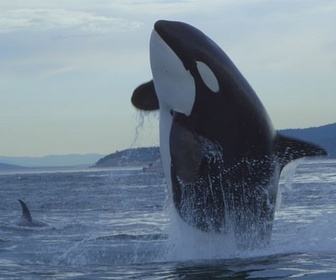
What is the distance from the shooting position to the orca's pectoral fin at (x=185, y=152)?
1219 cm

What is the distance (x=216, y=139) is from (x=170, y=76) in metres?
1.18

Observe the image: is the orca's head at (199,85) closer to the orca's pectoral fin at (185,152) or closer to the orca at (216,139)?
the orca at (216,139)

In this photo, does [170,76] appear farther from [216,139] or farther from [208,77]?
[216,139]

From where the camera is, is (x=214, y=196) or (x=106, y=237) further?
(x=106, y=237)

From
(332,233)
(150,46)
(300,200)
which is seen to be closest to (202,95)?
(150,46)

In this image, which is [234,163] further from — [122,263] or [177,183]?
[122,263]

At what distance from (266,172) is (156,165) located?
2.06m

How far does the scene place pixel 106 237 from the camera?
718 inches

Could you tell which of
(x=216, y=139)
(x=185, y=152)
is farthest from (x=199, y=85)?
(x=185, y=152)

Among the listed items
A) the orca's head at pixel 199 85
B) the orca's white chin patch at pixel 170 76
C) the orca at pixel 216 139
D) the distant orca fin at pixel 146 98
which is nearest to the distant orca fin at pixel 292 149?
the orca at pixel 216 139

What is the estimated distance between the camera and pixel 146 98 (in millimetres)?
13766

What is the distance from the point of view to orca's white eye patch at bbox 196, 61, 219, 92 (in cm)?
1295

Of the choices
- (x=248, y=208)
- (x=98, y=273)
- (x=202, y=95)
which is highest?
(x=202, y=95)

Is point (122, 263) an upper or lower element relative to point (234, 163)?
lower
